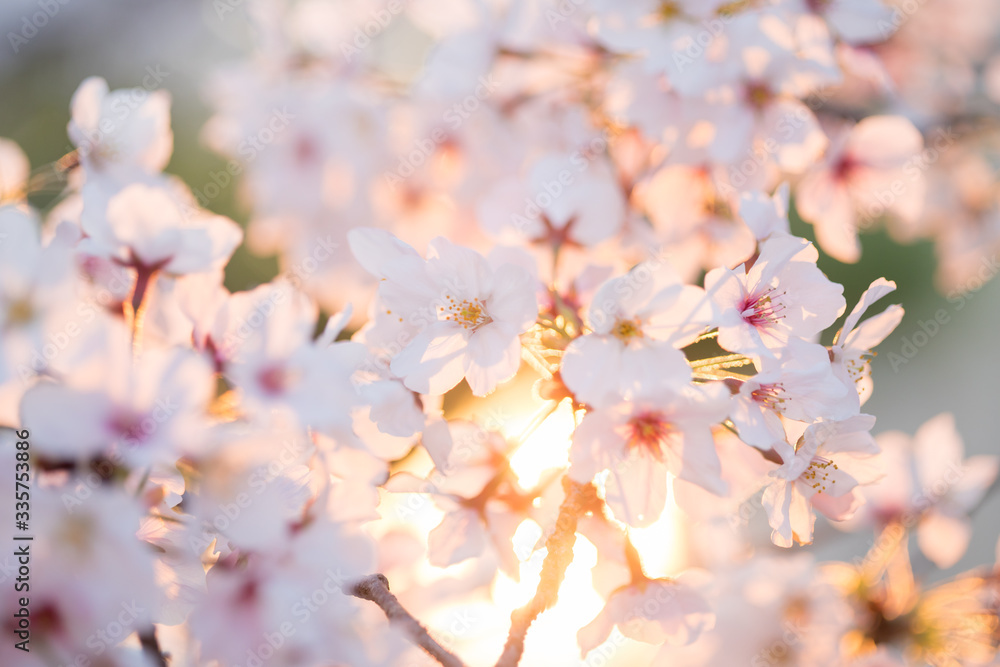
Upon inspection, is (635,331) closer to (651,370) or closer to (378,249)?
(651,370)

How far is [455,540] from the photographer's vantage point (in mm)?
814

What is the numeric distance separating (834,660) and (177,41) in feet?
11.0

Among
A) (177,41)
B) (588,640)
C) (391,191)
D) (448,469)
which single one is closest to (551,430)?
(448,469)

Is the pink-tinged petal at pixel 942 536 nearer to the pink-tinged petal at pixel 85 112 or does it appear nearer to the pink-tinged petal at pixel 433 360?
the pink-tinged petal at pixel 433 360

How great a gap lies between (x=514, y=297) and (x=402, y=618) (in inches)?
13.3

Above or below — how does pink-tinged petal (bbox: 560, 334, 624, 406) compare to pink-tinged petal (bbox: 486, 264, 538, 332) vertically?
below

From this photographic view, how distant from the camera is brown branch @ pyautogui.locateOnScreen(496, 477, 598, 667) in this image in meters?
0.63

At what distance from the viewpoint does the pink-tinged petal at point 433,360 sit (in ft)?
2.35

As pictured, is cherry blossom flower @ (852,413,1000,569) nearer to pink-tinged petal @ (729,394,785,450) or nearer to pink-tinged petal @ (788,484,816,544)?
pink-tinged petal @ (788,484,816,544)

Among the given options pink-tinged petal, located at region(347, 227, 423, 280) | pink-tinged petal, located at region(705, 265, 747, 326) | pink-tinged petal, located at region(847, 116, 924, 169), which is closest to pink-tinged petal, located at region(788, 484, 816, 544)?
pink-tinged petal, located at region(705, 265, 747, 326)

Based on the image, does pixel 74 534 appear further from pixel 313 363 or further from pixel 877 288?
pixel 877 288

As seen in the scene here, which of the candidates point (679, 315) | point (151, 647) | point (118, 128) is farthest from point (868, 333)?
point (118, 128)

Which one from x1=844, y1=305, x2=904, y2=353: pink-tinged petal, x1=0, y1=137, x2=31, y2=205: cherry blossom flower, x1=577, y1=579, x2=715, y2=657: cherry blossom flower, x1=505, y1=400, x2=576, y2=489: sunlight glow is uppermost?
x1=0, y1=137, x2=31, y2=205: cherry blossom flower

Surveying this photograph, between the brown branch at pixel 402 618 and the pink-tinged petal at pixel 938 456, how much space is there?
3.85 ft
